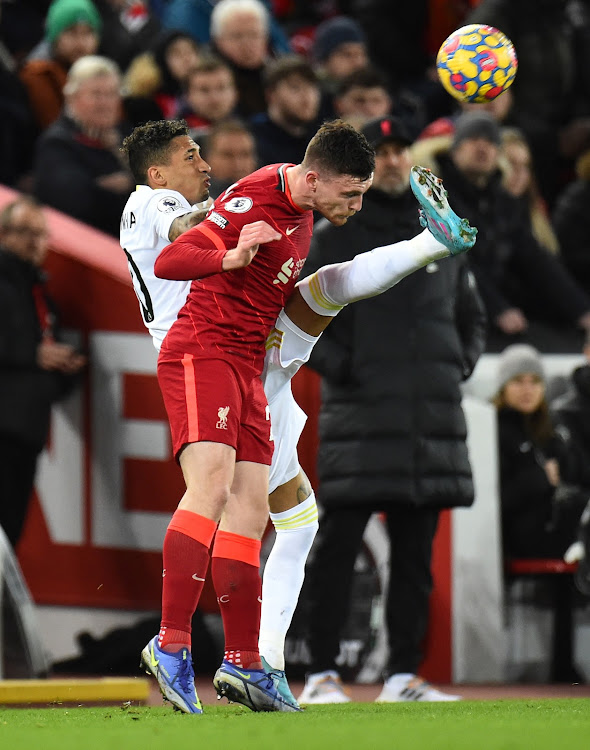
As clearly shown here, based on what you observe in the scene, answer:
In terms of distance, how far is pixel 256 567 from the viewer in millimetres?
5207

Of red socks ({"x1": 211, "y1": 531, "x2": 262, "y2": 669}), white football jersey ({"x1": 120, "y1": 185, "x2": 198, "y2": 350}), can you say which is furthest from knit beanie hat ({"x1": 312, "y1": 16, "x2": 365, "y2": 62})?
red socks ({"x1": 211, "y1": 531, "x2": 262, "y2": 669})

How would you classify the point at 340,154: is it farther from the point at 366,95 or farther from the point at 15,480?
the point at 366,95

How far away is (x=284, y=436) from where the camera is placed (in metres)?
5.52

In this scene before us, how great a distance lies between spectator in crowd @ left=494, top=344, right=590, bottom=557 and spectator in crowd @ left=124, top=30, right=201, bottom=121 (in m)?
3.17

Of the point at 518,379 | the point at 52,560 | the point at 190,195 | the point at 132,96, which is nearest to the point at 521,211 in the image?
the point at 518,379

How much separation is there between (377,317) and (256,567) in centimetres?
186

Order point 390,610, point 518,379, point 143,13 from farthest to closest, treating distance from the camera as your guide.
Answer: point 143,13, point 518,379, point 390,610

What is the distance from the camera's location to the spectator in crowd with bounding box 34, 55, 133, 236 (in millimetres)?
8852

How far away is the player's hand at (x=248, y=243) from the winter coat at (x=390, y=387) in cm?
165

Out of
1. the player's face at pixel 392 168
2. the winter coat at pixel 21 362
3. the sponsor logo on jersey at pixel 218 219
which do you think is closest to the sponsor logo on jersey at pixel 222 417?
the sponsor logo on jersey at pixel 218 219

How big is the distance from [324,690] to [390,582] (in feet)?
1.86

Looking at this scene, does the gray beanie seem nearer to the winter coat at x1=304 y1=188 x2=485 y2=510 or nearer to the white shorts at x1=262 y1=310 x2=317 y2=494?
the winter coat at x1=304 y1=188 x2=485 y2=510

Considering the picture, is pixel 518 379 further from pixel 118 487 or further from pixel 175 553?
pixel 175 553

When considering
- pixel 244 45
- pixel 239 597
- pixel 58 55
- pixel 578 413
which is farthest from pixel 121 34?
pixel 239 597
